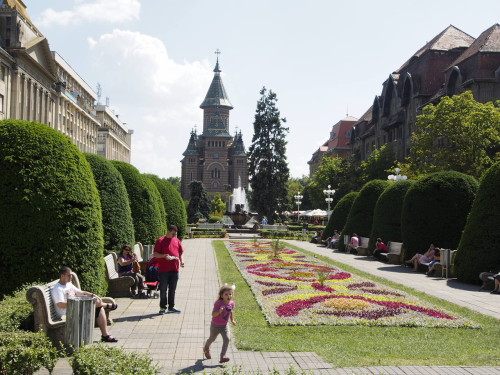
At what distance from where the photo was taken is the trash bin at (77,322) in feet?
25.7

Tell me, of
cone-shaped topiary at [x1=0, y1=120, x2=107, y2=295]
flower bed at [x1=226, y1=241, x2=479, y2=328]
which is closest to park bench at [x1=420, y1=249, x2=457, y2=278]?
flower bed at [x1=226, y1=241, x2=479, y2=328]

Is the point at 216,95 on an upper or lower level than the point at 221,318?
upper

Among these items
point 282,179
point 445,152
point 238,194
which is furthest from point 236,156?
point 445,152

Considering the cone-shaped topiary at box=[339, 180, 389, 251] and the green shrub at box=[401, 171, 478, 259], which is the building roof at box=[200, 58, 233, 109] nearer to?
the cone-shaped topiary at box=[339, 180, 389, 251]

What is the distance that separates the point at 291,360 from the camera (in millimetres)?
7703

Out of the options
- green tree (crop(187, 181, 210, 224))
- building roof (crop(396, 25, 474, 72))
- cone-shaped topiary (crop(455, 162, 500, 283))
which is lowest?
cone-shaped topiary (crop(455, 162, 500, 283))

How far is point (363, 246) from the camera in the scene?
2880 cm

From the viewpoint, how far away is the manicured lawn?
787 centimetres

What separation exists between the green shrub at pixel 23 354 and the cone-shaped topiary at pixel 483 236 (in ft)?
42.5

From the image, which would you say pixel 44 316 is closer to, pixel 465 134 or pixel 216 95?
pixel 465 134

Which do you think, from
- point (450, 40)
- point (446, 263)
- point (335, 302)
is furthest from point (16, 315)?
point (450, 40)

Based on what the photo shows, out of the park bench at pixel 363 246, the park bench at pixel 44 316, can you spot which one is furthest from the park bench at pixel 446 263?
the park bench at pixel 44 316

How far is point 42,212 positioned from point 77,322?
9.70 ft

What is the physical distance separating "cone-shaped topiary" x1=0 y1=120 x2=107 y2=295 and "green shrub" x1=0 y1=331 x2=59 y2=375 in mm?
3134
